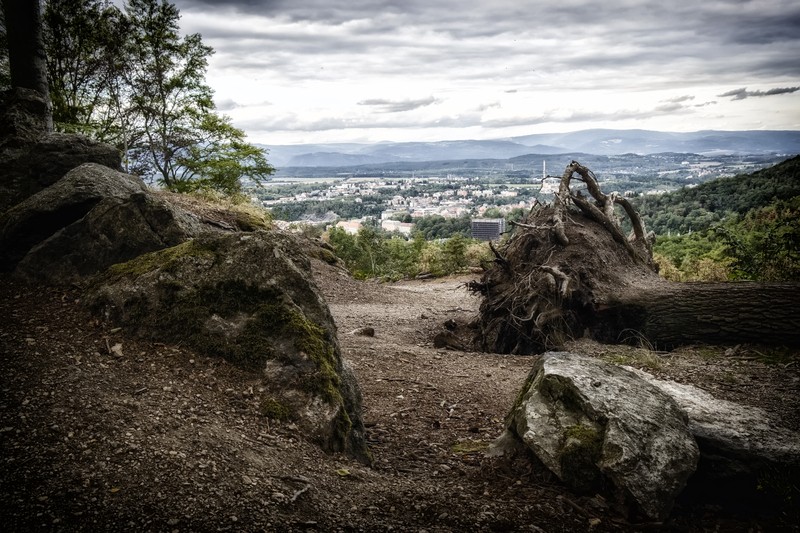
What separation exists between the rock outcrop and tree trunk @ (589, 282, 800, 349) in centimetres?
911

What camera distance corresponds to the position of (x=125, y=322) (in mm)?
4547

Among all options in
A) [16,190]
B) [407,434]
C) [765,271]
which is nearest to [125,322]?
[407,434]

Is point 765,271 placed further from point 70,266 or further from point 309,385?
point 70,266

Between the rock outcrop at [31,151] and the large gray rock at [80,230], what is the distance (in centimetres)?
186

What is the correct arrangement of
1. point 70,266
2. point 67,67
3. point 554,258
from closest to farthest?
point 70,266
point 554,258
point 67,67

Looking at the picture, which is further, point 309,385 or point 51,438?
point 309,385

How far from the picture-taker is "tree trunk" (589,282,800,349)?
7172 mm

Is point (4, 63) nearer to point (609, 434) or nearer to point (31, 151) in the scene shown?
point (31, 151)

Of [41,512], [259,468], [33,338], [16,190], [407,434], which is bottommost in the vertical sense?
[407,434]

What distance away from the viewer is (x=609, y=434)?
144 inches

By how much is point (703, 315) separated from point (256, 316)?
6.93 m

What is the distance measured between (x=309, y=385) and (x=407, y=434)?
5.10 feet

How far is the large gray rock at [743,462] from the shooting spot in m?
3.70

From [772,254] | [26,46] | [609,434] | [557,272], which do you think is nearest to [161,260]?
[609,434]
